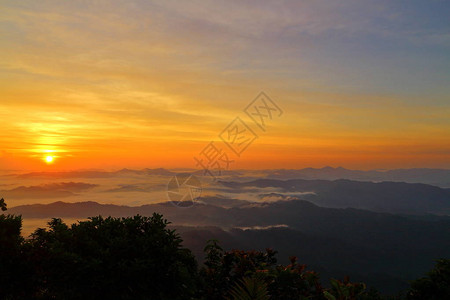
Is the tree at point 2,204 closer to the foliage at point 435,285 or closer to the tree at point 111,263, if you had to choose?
the tree at point 111,263

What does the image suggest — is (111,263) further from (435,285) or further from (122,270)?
(435,285)

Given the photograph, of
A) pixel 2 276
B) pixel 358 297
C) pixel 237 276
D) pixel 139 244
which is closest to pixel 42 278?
pixel 2 276

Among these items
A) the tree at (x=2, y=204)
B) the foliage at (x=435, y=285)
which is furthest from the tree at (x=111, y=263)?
the foliage at (x=435, y=285)

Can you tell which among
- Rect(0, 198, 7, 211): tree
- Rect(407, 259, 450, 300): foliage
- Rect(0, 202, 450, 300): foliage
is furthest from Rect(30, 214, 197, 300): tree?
Rect(407, 259, 450, 300): foliage

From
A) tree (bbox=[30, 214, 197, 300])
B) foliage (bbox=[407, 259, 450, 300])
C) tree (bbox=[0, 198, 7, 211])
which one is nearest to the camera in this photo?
tree (bbox=[30, 214, 197, 300])

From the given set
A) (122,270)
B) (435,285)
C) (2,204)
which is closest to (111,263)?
(122,270)

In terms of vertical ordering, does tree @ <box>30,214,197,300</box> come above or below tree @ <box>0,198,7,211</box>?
below

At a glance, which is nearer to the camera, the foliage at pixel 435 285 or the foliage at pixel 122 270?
the foliage at pixel 122 270

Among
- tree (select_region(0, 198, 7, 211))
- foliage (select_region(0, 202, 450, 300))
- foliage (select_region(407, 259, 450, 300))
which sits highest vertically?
tree (select_region(0, 198, 7, 211))

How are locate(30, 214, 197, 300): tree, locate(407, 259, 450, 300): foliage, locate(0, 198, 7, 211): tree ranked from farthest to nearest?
locate(407, 259, 450, 300): foliage → locate(0, 198, 7, 211): tree → locate(30, 214, 197, 300): tree

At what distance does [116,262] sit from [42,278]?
266cm

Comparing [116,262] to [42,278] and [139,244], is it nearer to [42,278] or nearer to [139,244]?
[139,244]

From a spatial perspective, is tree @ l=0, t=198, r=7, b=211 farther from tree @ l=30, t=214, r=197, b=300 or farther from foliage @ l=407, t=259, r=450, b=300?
foliage @ l=407, t=259, r=450, b=300

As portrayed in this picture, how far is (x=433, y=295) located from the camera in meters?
12.3
